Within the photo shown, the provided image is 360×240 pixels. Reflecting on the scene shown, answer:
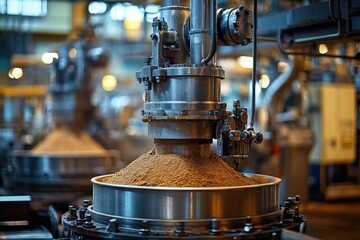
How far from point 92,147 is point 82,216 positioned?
381 cm

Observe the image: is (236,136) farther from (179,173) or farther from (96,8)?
(96,8)

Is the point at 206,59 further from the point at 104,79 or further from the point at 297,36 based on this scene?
the point at 104,79

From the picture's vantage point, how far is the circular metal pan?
6.77ft

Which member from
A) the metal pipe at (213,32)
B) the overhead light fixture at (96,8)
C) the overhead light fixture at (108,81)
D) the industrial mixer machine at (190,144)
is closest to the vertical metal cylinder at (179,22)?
the industrial mixer machine at (190,144)

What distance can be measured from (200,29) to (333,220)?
5.84 meters

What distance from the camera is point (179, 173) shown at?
2215 mm

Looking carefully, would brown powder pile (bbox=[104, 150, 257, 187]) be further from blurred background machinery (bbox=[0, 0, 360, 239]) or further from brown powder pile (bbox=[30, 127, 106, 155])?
brown powder pile (bbox=[30, 127, 106, 155])

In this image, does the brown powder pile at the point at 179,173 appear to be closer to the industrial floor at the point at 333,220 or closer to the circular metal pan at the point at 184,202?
the circular metal pan at the point at 184,202

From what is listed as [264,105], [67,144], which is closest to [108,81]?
[264,105]

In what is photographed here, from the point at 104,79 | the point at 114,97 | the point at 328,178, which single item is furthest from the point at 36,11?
the point at 328,178

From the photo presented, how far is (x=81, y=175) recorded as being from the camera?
555 cm

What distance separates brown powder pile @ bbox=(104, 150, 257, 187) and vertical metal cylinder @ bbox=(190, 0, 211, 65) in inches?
14.6

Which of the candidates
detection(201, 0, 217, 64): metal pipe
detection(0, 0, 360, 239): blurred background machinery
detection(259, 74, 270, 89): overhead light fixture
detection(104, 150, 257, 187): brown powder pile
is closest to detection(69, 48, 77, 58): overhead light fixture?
detection(0, 0, 360, 239): blurred background machinery

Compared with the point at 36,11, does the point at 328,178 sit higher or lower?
lower
